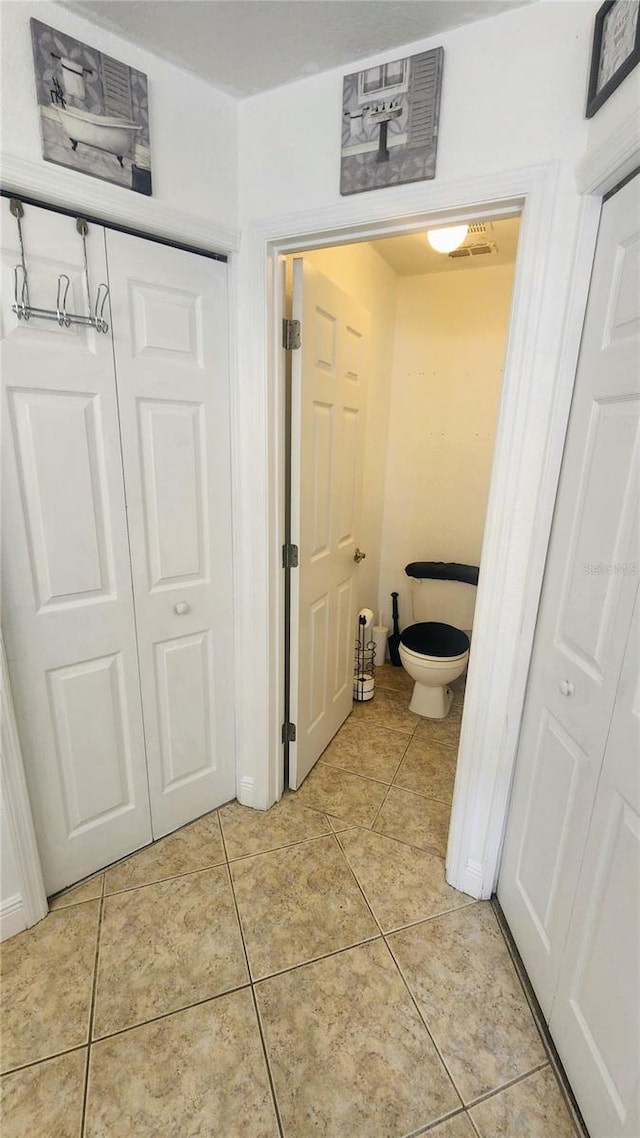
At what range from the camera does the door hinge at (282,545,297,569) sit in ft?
5.72

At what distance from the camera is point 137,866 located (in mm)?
1630

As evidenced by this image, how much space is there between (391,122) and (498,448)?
0.87m

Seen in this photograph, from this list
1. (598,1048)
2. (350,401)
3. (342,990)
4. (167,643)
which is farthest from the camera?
(350,401)

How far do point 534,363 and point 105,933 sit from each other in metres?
1.97

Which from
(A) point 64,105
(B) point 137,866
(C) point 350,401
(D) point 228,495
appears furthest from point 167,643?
(A) point 64,105

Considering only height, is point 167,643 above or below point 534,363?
below

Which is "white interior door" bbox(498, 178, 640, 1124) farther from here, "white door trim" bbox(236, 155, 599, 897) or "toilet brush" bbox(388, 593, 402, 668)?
"toilet brush" bbox(388, 593, 402, 668)

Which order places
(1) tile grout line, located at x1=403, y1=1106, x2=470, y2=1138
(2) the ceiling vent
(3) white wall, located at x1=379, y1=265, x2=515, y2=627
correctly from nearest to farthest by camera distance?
(1) tile grout line, located at x1=403, y1=1106, x2=470, y2=1138 < (2) the ceiling vent < (3) white wall, located at x1=379, y1=265, x2=515, y2=627

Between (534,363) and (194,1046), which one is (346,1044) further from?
(534,363)

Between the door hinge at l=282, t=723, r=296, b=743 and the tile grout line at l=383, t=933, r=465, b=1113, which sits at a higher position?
the door hinge at l=282, t=723, r=296, b=743

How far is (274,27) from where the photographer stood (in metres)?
1.14

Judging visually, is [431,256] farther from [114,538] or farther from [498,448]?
[114,538]

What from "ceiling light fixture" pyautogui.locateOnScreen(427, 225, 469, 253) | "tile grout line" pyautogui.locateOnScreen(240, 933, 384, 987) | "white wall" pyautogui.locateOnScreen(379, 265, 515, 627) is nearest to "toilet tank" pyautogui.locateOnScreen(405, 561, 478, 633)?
"white wall" pyautogui.locateOnScreen(379, 265, 515, 627)

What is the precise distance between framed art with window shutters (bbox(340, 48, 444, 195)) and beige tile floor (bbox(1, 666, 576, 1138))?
2.10m
